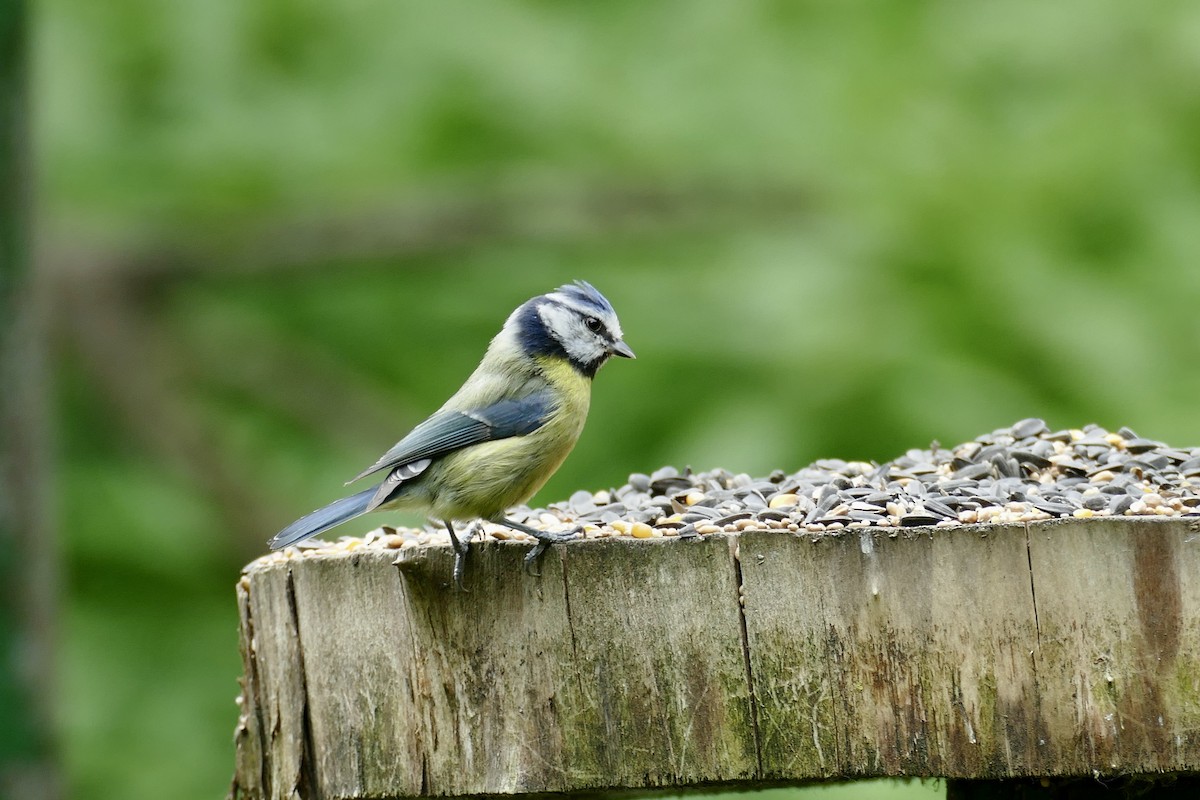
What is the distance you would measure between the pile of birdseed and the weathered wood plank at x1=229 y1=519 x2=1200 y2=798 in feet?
0.42

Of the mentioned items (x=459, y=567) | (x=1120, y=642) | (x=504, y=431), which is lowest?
(x=1120, y=642)

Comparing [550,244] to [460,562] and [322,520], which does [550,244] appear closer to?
[322,520]

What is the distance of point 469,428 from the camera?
3.89 m

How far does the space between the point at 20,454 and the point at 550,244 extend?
3470mm

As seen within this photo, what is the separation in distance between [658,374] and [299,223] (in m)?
2.05

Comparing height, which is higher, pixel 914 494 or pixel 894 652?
pixel 914 494

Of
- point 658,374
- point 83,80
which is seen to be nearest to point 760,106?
point 658,374

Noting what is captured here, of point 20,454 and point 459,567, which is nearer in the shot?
point 459,567

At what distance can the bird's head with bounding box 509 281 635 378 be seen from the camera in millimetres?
4309

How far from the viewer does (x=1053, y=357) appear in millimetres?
5230

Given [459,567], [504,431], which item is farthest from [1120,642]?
[504,431]

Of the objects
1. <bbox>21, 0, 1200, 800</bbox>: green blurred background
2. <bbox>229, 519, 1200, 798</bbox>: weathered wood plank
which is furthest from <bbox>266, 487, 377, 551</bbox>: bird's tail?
<bbox>21, 0, 1200, 800</bbox>: green blurred background

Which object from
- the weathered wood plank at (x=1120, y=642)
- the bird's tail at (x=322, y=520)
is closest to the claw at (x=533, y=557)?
the bird's tail at (x=322, y=520)

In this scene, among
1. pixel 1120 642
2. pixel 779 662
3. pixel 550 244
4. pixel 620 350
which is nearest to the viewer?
pixel 1120 642
